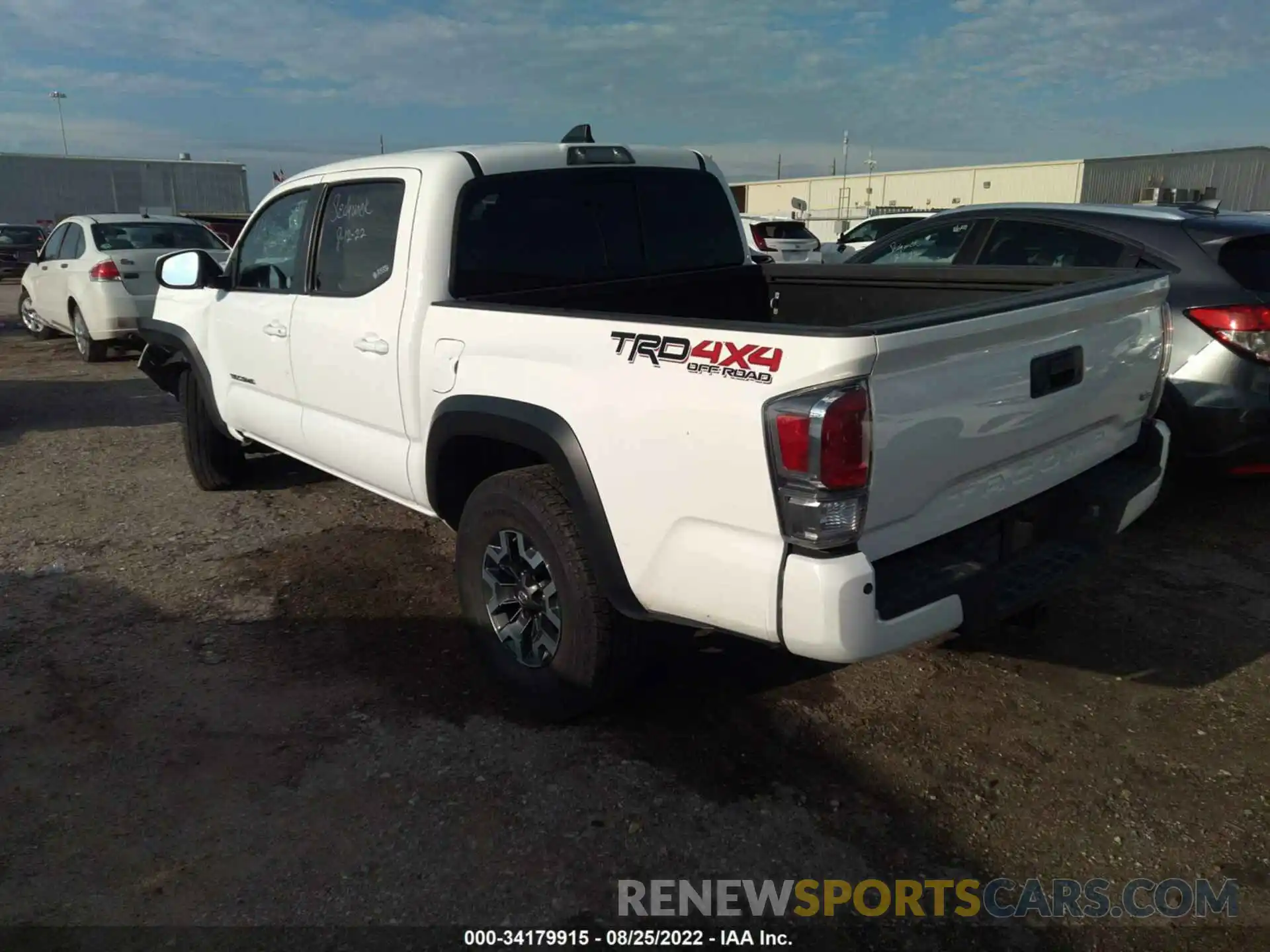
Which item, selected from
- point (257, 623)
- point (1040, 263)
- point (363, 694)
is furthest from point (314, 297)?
point (1040, 263)

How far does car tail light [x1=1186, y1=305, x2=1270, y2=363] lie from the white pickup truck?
1.45 m

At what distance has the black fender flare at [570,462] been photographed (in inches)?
113

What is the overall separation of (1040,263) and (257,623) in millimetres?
4744

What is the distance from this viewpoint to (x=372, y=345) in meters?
3.83

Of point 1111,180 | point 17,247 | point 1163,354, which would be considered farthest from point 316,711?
point 1111,180

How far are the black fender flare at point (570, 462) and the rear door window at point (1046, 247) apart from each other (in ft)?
11.2

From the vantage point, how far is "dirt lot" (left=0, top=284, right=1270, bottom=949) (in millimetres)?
2613

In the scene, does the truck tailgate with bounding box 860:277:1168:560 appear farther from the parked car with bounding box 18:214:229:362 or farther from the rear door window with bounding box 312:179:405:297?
the parked car with bounding box 18:214:229:362

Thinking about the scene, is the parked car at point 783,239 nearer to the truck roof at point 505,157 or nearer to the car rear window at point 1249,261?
the car rear window at point 1249,261

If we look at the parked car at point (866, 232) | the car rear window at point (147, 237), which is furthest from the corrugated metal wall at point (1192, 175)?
the car rear window at point (147, 237)

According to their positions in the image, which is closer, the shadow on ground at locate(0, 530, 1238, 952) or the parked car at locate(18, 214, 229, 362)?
the shadow on ground at locate(0, 530, 1238, 952)

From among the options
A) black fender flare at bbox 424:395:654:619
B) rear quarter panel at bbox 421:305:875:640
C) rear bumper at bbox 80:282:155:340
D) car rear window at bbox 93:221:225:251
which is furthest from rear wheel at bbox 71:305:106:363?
rear quarter panel at bbox 421:305:875:640

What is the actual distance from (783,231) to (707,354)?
15076mm

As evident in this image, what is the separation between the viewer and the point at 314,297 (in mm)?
4297
